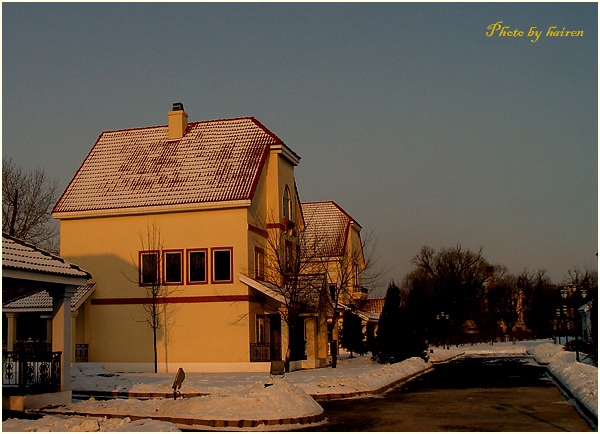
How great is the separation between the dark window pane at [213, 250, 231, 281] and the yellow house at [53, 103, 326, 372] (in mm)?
44

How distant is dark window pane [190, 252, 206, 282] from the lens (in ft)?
112

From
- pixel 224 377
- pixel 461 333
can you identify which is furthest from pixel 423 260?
pixel 224 377

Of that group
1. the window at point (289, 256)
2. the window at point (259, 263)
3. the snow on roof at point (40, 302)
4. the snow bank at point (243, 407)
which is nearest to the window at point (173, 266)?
the window at point (259, 263)

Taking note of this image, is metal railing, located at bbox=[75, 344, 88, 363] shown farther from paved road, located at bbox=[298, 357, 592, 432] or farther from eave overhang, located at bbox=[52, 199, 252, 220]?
paved road, located at bbox=[298, 357, 592, 432]

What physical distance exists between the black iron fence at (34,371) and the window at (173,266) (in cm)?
1515

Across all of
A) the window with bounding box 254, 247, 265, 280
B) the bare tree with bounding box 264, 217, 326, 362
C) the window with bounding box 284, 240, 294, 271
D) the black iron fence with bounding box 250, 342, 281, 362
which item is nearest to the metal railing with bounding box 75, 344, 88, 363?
the black iron fence with bounding box 250, 342, 281, 362

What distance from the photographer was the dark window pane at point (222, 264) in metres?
33.8

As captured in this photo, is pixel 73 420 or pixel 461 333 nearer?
pixel 73 420

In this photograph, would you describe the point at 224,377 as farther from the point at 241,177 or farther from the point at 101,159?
the point at 101,159

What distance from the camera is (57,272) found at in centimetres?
1873

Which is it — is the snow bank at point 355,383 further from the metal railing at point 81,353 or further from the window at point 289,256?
the metal railing at point 81,353

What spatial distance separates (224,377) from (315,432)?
48.0ft

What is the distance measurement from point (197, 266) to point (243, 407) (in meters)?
18.0

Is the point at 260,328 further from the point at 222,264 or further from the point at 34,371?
the point at 34,371
